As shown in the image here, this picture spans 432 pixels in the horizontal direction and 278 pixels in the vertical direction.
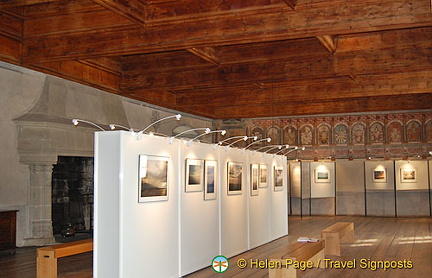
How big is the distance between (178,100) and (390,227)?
894 cm

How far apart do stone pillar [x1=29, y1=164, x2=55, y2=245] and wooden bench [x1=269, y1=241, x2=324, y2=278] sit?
6639mm

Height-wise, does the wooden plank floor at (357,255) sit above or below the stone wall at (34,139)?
below

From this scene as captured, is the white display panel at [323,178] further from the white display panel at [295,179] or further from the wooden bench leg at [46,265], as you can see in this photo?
the wooden bench leg at [46,265]

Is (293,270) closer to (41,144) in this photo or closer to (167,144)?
(167,144)

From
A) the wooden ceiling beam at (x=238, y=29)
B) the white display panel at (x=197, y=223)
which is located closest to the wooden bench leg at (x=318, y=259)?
the white display panel at (x=197, y=223)

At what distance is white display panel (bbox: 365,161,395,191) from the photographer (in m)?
23.4

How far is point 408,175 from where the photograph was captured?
76.0 ft

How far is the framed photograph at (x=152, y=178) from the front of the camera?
29.8 feet

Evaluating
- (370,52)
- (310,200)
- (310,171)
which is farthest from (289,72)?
(310,200)

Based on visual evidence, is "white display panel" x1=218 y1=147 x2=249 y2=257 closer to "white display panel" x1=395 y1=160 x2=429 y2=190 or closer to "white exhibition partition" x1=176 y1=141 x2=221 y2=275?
"white exhibition partition" x1=176 y1=141 x2=221 y2=275

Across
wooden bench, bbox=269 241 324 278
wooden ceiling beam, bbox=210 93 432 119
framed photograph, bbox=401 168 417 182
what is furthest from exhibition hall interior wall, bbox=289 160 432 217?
wooden bench, bbox=269 241 324 278

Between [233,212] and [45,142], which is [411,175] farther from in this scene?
[45,142]

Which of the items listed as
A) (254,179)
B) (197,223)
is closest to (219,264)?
(197,223)

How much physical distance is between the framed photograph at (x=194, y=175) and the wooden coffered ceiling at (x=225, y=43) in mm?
2390
